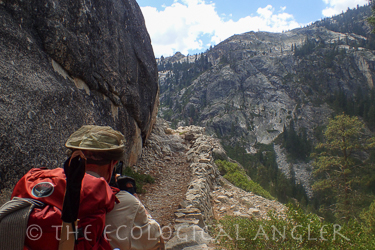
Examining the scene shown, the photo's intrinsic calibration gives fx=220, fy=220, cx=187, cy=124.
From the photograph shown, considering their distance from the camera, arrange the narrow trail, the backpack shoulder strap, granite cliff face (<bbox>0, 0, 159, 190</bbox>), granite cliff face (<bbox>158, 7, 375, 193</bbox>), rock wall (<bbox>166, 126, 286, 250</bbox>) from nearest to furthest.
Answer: the backpack shoulder strap < granite cliff face (<bbox>0, 0, 159, 190</bbox>) < rock wall (<bbox>166, 126, 286, 250</bbox>) < the narrow trail < granite cliff face (<bbox>158, 7, 375, 193</bbox>)

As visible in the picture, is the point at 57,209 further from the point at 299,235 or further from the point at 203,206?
the point at 203,206

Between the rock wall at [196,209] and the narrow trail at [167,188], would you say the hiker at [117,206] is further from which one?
the narrow trail at [167,188]

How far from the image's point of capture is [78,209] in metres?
1.37

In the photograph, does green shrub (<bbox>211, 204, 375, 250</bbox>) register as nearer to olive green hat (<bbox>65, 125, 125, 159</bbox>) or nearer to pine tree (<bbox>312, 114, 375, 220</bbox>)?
olive green hat (<bbox>65, 125, 125, 159</bbox>)

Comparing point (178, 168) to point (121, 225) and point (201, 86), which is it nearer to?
point (121, 225)

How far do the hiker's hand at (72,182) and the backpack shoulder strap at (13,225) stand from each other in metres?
0.22

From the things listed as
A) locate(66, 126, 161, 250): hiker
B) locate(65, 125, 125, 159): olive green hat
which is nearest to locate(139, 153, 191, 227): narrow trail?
locate(66, 126, 161, 250): hiker

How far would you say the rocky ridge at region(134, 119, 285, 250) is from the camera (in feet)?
20.0

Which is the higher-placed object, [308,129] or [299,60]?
[299,60]

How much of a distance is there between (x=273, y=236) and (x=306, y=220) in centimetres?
80

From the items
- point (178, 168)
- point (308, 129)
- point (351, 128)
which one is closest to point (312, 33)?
point (308, 129)

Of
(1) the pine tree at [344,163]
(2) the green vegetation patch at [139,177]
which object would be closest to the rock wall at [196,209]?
(2) the green vegetation patch at [139,177]

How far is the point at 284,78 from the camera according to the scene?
415ft

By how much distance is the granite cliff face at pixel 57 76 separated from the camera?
3.54 meters
